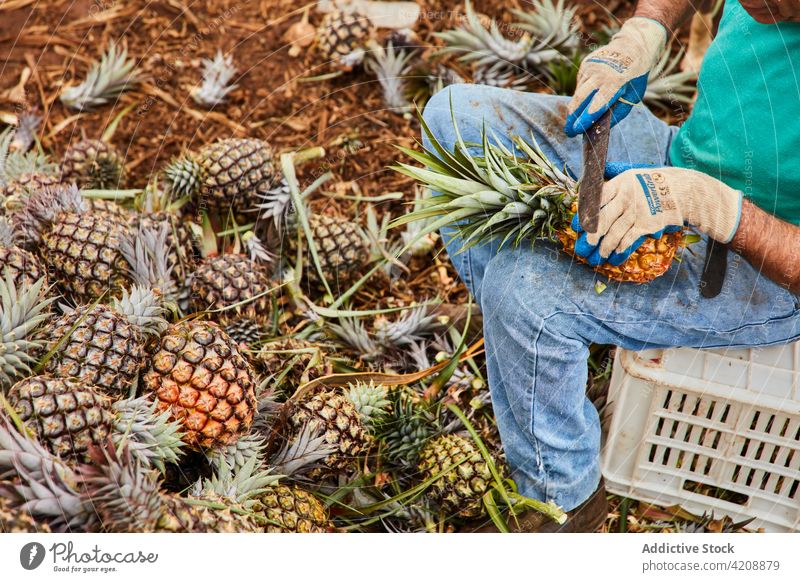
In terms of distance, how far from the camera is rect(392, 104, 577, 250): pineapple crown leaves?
1.58 metres

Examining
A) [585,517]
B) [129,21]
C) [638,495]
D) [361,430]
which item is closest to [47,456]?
[361,430]

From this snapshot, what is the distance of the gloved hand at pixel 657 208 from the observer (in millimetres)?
1517

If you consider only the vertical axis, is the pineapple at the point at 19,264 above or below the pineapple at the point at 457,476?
above

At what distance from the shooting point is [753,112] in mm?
1582

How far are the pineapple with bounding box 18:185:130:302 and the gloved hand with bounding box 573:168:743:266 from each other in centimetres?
122

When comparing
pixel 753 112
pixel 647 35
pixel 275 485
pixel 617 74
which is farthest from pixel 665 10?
pixel 275 485

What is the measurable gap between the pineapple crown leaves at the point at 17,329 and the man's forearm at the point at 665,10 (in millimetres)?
1688

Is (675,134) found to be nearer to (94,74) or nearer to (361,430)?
(361,430)

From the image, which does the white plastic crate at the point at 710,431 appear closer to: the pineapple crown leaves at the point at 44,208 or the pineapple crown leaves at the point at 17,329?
the pineapple crown leaves at the point at 17,329

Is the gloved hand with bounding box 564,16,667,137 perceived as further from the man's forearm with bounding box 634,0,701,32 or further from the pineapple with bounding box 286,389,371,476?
the pineapple with bounding box 286,389,371,476

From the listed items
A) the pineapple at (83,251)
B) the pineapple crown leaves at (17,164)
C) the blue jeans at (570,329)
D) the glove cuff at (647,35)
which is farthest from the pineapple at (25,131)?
the glove cuff at (647,35)

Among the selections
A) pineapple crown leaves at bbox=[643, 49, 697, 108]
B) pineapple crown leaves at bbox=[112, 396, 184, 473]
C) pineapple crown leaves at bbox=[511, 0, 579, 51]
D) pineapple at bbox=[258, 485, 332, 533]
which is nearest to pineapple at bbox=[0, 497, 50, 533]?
pineapple crown leaves at bbox=[112, 396, 184, 473]

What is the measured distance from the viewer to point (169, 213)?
6.95 ft

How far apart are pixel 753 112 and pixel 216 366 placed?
137cm
